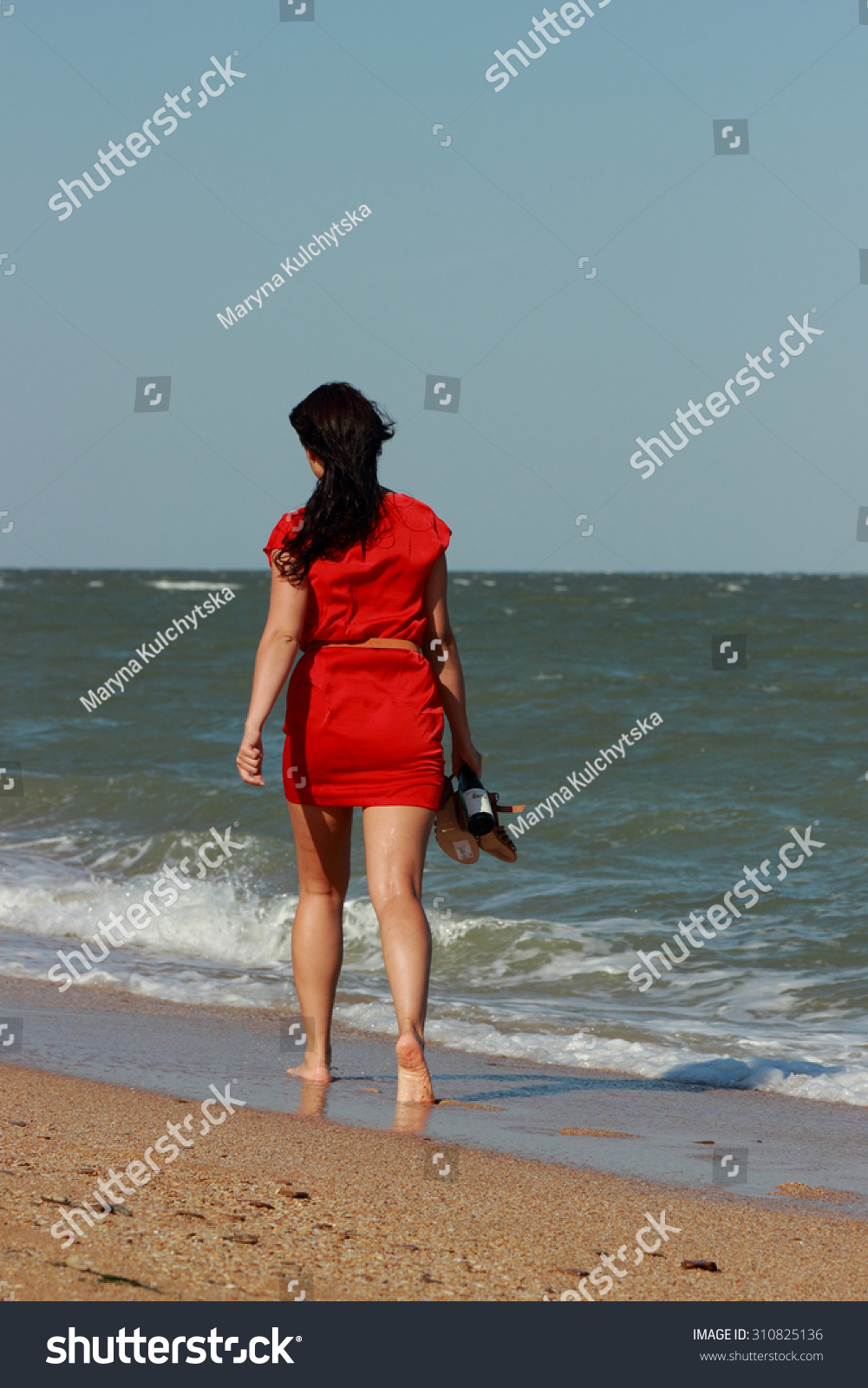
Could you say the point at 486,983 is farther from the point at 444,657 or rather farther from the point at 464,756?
the point at 444,657

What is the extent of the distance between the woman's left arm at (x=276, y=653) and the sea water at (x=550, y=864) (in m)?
1.86

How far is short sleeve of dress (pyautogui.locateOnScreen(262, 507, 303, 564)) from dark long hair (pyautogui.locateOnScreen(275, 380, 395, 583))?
0.02 meters

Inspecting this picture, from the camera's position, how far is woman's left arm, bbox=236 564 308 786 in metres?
3.16

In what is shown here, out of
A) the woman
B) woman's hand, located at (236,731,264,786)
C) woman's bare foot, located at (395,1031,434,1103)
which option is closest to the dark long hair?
the woman

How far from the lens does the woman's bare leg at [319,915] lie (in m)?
3.34

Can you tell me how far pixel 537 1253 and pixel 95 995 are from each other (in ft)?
10.6

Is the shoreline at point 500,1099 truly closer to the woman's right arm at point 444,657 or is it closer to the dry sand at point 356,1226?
the dry sand at point 356,1226

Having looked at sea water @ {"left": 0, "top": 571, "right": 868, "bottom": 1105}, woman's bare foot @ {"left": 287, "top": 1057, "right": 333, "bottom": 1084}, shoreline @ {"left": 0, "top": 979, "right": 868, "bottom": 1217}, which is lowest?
shoreline @ {"left": 0, "top": 979, "right": 868, "bottom": 1217}

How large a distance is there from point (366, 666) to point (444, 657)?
229 mm

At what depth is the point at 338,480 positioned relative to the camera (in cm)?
318

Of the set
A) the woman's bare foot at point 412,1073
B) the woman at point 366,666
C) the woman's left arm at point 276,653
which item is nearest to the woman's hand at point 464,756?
the woman at point 366,666

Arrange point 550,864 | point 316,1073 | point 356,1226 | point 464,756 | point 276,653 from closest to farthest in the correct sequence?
1. point 356,1226
2. point 276,653
3. point 464,756
4. point 316,1073
5. point 550,864

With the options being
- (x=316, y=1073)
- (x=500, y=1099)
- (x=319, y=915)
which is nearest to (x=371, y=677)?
(x=319, y=915)

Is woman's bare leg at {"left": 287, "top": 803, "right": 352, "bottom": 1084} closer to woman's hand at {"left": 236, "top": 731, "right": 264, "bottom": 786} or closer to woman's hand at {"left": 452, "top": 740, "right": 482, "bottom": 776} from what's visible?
woman's hand at {"left": 236, "top": 731, "right": 264, "bottom": 786}
